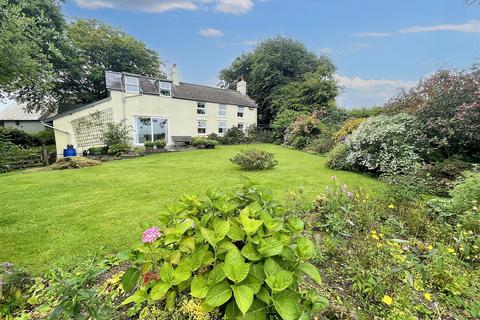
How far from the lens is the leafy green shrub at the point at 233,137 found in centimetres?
2231

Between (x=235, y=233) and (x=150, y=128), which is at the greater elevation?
(x=150, y=128)

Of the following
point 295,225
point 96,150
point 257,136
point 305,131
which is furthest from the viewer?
point 257,136

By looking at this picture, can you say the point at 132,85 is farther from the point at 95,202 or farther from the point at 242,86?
the point at 95,202

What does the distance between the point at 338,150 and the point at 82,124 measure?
1635 centimetres

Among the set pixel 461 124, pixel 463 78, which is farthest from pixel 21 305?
pixel 463 78

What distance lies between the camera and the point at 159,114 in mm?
19047

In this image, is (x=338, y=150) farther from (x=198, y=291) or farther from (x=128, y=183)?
(x=198, y=291)

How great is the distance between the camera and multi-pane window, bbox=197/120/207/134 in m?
22.1

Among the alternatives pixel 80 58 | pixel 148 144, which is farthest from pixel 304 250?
pixel 80 58

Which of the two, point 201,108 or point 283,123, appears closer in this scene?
A: point 201,108

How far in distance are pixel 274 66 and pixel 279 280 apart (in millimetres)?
30096

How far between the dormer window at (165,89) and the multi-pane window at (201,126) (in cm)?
384

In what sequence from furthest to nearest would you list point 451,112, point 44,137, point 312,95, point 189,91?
point 312,95 < point 189,91 < point 44,137 < point 451,112

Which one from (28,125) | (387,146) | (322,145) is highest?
(28,125)
